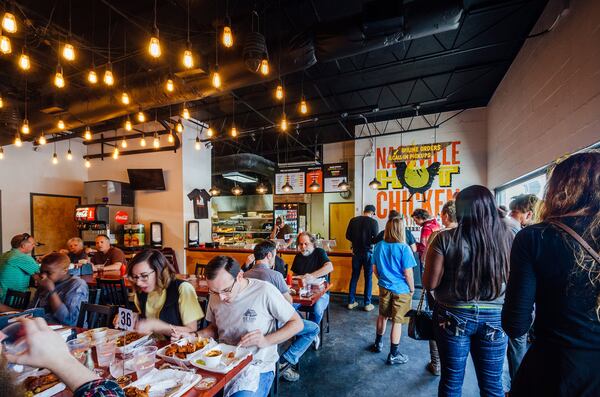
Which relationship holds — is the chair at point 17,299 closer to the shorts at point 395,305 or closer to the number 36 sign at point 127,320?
the number 36 sign at point 127,320

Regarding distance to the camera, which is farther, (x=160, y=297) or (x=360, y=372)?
(x=360, y=372)

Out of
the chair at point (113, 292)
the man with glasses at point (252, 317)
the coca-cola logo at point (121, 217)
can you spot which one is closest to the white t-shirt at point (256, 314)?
the man with glasses at point (252, 317)

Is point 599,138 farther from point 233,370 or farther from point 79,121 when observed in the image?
point 79,121

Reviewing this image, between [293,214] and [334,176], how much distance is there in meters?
3.62

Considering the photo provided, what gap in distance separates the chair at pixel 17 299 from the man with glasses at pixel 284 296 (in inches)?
108

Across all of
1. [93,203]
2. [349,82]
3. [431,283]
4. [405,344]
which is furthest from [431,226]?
[93,203]

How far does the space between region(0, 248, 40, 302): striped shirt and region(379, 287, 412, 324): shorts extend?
5.23 metres

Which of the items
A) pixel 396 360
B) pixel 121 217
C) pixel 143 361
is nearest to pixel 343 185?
pixel 396 360

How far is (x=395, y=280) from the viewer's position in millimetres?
3436

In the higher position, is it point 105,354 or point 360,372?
point 105,354

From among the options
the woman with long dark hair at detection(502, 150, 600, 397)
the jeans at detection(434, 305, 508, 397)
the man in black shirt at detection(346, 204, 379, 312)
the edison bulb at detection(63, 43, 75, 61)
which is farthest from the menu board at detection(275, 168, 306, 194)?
the woman with long dark hair at detection(502, 150, 600, 397)

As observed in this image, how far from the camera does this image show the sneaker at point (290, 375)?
121 inches

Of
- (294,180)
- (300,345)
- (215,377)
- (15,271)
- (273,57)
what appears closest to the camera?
(215,377)

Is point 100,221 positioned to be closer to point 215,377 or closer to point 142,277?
point 142,277
